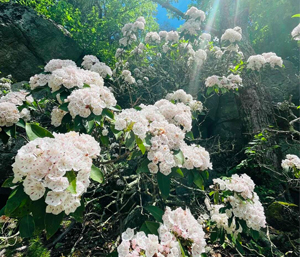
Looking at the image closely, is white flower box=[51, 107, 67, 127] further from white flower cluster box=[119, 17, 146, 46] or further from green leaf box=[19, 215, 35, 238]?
white flower cluster box=[119, 17, 146, 46]

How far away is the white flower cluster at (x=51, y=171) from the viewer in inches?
30.1

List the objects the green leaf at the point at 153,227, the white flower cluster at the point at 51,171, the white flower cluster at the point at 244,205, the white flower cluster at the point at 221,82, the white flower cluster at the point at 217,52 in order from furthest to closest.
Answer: the white flower cluster at the point at 217,52 < the white flower cluster at the point at 221,82 < the white flower cluster at the point at 244,205 < the green leaf at the point at 153,227 < the white flower cluster at the point at 51,171

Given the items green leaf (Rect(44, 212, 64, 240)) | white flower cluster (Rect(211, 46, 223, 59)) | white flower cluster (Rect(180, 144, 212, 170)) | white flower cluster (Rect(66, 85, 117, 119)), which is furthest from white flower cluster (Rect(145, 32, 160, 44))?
green leaf (Rect(44, 212, 64, 240))

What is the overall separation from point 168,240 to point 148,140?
65 cm

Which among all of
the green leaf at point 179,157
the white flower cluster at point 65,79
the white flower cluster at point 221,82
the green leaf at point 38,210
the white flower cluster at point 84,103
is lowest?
the green leaf at point 38,210

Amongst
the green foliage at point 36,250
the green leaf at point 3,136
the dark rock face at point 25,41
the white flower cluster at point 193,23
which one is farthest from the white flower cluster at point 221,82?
the dark rock face at point 25,41

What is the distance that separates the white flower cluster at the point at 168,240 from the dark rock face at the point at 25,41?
446 centimetres

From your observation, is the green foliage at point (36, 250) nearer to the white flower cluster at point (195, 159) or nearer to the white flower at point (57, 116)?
the white flower at point (57, 116)

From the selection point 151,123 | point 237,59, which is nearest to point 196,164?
point 151,123

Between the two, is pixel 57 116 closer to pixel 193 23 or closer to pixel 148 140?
pixel 148 140

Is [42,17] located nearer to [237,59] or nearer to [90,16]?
[90,16]

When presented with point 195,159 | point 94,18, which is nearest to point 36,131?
point 195,159

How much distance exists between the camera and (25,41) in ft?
14.7

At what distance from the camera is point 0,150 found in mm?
2910
